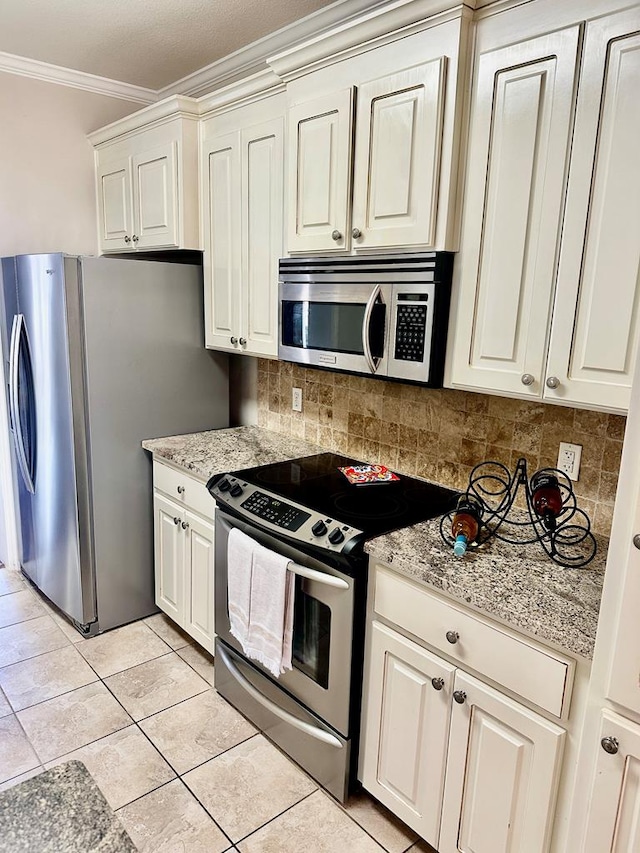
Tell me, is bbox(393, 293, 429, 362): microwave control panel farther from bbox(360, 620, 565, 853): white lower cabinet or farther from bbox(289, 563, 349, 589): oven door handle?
bbox(360, 620, 565, 853): white lower cabinet

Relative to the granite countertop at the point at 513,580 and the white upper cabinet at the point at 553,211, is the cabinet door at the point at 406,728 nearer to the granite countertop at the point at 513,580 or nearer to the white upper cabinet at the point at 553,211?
the granite countertop at the point at 513,580

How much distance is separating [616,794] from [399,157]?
5.49 ft

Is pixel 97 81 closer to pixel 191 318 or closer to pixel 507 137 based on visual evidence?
pixel 191 318

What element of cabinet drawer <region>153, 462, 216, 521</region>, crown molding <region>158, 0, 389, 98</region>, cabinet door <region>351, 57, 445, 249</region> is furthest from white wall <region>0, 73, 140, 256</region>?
cabinet door <region>351, 57, 445, 249</region>

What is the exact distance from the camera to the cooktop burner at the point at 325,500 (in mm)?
1831

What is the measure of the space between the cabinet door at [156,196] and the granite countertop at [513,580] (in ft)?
5.87

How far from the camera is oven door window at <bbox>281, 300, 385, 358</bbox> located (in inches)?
76.8

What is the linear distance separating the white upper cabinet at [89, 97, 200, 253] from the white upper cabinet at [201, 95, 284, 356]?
0.07 metres

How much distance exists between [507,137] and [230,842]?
2153 millimetres

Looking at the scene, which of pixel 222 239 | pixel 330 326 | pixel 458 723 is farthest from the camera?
pixel 222 239

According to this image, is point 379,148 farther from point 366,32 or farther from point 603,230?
point 603,230

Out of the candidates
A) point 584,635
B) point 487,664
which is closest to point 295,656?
point 487,664

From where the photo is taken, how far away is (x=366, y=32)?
1.80 m

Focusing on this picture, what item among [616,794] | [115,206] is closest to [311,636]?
[616,794]
